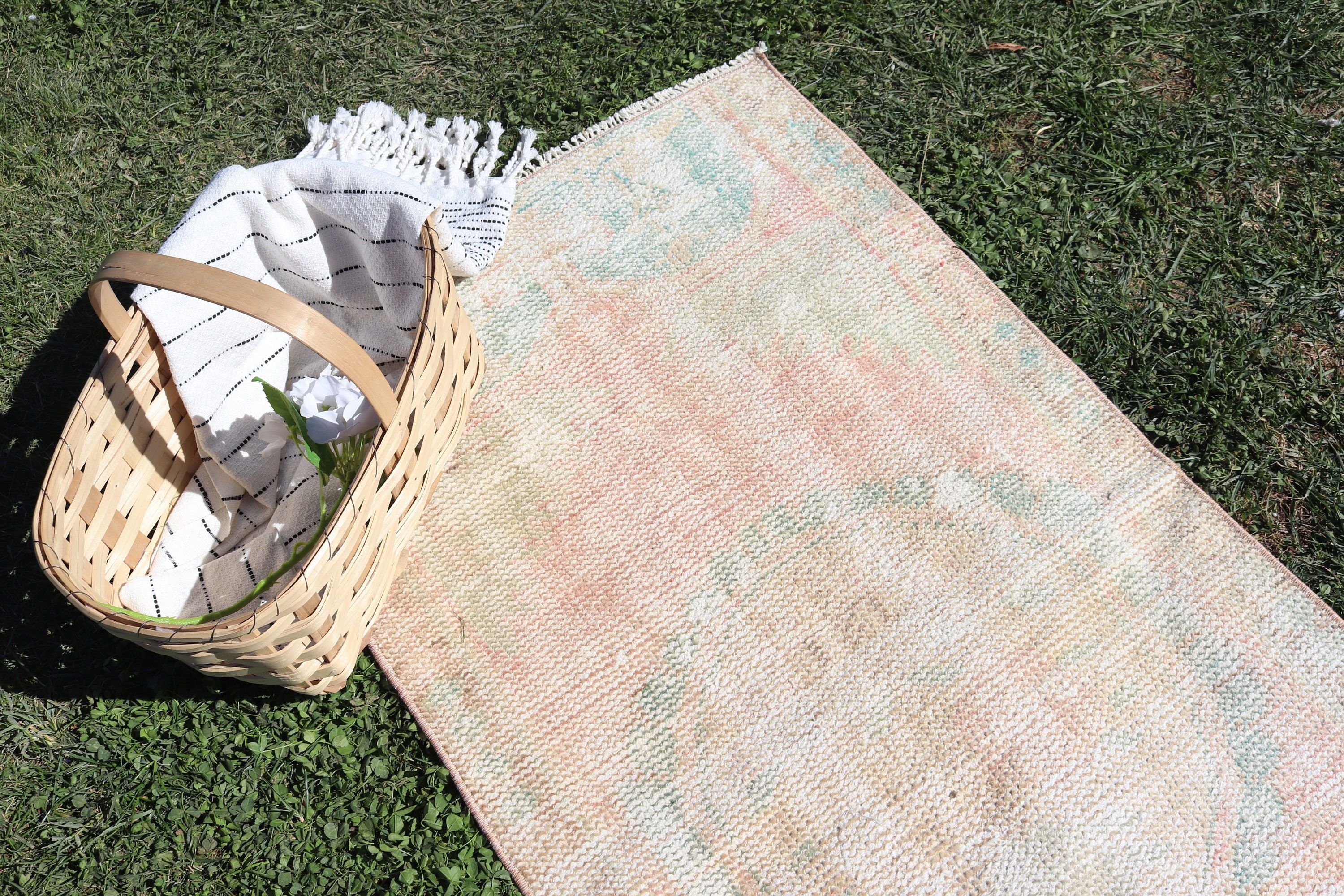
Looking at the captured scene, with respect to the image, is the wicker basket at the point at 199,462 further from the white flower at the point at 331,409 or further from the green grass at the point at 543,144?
the green grass at the point at 543,144

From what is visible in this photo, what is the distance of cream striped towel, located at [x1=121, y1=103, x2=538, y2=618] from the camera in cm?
132

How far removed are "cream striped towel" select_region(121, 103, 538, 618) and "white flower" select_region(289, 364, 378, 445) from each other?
0.16 meters

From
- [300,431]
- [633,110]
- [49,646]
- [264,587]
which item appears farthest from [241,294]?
[633,110]

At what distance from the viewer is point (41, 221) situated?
1739 millimetres

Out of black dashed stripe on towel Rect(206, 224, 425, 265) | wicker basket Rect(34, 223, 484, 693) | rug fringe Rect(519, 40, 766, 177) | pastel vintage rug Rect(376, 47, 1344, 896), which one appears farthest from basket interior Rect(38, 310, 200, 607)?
rug fringe Rect(519, 40, 766, 177)

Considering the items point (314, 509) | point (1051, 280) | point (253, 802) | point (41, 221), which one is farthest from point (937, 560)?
point (41, 221)

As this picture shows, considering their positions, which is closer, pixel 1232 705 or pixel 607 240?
pixel 1232 705

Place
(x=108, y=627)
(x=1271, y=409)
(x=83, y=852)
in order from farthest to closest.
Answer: (x=1271, y=409), (x=83, y=852), (x=108, y=627)

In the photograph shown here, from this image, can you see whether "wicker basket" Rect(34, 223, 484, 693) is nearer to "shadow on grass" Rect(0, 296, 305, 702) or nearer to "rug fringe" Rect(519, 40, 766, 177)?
"shadow on grass" Rect(0, 296, 305, 702)

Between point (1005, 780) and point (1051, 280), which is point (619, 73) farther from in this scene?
point (1005, 780)

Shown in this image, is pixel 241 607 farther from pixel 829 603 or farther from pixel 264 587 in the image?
pixel 829 603

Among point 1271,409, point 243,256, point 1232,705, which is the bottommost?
point 1232,705

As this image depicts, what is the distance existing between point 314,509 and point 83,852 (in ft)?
1.74

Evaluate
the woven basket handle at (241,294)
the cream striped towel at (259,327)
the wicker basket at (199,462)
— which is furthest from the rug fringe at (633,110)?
the woven basket handle at (241,294)
